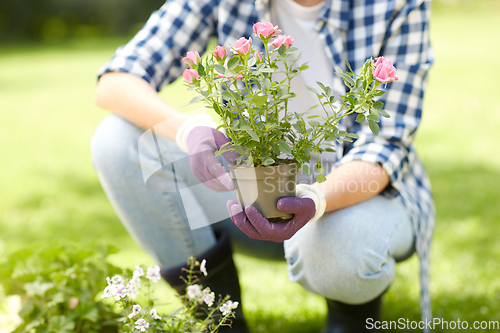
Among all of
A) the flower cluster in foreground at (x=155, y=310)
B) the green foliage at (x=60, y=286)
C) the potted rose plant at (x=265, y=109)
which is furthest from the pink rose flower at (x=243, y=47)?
the green foliage at (x=60, y=286)

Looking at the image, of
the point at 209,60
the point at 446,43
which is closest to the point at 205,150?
the point at 209,60

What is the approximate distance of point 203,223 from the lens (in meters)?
1.11

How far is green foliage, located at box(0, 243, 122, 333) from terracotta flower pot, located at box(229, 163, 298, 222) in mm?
512

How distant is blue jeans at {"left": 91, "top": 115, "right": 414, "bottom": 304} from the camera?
3.44ft

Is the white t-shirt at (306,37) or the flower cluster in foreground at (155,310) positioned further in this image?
the white t-shirt at (306,37)

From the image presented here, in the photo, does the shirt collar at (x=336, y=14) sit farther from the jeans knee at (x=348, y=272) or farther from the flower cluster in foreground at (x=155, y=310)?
the flower cluster in foreground at (x=155, y=310)

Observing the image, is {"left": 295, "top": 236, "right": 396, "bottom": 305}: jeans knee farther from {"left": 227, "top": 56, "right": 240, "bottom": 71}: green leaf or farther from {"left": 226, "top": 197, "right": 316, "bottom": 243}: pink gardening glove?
{"left": 227, "top": 56, "right": 240, "bottom": 71}: green leaf

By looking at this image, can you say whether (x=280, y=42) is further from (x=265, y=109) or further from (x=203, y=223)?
(x=203, y=223)

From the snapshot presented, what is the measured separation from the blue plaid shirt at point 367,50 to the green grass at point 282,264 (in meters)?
0.15

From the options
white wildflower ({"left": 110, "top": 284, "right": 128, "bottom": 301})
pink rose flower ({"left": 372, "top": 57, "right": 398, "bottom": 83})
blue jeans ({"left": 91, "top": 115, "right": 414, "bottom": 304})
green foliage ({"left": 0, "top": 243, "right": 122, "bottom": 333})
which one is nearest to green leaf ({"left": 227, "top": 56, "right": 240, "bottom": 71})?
pink rose flower ({"left": 372, "top": 57, "right": 398, "bottom": 83})

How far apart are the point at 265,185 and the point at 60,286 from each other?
0.68 metres

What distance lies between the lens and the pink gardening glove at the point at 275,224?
823 mm

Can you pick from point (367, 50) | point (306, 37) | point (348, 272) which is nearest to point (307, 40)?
point (306, 37)

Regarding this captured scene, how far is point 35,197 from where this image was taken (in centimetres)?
279
